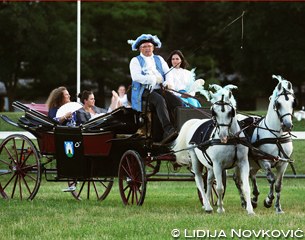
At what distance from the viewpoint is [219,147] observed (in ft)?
43.3

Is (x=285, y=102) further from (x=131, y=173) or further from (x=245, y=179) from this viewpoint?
(x=131, y=173)

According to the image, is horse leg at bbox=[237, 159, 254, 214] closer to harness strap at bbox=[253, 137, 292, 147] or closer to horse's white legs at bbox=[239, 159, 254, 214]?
horse's white legs at bbox=[239, 159, 254, 214]

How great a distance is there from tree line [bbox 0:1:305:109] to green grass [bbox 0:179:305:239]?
27.2 metres

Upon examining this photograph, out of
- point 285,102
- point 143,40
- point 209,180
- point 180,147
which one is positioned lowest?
point 209,180

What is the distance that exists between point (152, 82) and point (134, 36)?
3680 centimetres

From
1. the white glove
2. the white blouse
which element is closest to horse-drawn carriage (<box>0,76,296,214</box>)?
the white glove

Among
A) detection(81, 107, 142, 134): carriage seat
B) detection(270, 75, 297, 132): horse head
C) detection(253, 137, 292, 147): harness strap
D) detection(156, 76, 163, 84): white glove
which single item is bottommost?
detection(253, 137, 292, 147): harness strap

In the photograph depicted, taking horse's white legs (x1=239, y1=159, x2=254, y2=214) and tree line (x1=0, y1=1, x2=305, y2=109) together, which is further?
tree line (x1=0, y1=1, x2=305, y2=109)

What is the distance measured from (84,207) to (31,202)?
121cm

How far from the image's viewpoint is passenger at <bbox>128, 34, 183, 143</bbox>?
14375 millimetres

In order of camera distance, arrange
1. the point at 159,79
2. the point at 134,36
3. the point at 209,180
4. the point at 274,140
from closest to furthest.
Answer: the point at 274,140 → the point at 209,180 → the point at 159,79 → the point at 134,36

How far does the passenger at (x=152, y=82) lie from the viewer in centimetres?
1438

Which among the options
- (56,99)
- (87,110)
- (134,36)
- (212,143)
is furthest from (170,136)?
(134,36)

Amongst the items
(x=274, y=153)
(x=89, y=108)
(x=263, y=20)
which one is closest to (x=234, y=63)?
(x=263, y=20)
